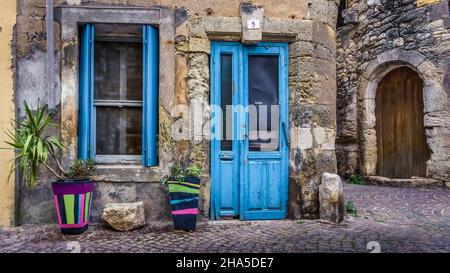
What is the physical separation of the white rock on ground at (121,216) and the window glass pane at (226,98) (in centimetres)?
139

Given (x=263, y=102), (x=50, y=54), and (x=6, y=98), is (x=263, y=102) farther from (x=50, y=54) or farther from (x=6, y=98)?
(x=6, y=98)

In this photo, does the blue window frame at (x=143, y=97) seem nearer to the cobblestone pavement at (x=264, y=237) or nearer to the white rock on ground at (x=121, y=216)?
the white rock on ground at (x=121, y=216)

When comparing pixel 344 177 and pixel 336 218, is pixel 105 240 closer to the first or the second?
pixel 336 218

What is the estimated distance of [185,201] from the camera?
411cm

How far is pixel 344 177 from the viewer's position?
9359 millimetres

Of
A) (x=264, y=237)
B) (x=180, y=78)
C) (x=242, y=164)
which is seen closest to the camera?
(x=264, y=237)

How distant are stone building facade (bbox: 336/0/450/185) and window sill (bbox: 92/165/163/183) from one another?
6.06 m

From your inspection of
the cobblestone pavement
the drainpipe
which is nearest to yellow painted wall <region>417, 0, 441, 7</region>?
the cobblestone pavement

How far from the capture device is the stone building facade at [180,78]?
4371 millimetres

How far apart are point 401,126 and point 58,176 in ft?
24.6

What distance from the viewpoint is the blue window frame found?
445cm

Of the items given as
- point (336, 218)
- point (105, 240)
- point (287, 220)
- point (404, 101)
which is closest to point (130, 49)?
point (105, 240)

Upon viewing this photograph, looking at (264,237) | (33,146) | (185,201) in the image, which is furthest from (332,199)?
(33,146)

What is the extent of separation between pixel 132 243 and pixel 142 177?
93 cm
